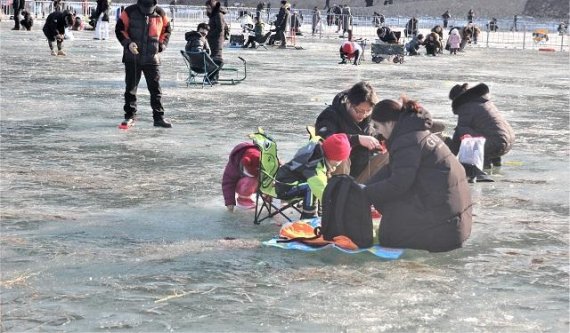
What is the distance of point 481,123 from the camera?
10.7 m

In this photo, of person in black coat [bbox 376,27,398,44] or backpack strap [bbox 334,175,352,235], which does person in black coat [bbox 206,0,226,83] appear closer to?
person in black coat [bbox 376,27,398,44]

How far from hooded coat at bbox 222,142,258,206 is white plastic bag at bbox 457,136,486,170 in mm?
2785

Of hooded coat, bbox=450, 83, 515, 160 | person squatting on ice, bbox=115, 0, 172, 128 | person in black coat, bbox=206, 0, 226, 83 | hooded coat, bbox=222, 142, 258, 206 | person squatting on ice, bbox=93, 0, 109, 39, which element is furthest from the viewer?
person squatting on ice, bbox=93, 0, 109, 39

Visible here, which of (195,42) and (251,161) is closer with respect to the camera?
(251,161)

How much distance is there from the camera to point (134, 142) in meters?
12.2

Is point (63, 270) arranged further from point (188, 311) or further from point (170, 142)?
point (170, 142)

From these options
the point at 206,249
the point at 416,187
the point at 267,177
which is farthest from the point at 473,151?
the point at 206,249

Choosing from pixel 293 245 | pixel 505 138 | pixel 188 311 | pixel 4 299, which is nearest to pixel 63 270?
pixel 4 299

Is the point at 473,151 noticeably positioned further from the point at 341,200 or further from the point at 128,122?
the point at 128,122

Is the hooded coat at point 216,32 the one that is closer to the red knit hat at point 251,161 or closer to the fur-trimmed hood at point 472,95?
the fur-trimmed hood at point 472,95

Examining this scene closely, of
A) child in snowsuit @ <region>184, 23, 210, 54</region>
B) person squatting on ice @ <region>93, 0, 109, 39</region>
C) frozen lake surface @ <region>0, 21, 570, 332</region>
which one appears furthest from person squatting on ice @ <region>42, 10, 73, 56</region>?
frozen lake surface @ <region>0, 21, 570, 332</region>

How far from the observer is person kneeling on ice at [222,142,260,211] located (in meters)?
8.27

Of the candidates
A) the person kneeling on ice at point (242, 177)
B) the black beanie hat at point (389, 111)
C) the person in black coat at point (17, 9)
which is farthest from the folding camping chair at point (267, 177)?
the person in black coat at point (17, 9)

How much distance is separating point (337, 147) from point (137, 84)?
6.30 meters
